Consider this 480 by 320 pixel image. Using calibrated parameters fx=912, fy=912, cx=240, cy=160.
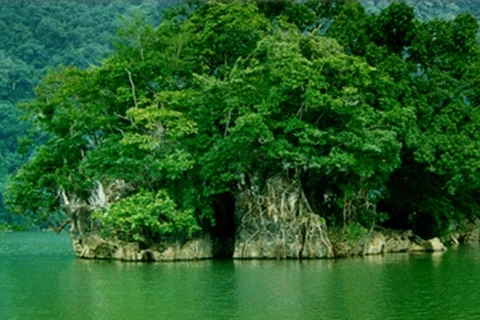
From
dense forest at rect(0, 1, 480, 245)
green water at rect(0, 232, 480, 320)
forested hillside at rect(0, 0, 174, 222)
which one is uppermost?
forested hillside at rect(0, 0, 174, 222)

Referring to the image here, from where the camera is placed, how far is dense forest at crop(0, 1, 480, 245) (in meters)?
29.1

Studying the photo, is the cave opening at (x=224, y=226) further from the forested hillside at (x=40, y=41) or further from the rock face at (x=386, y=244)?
the forested hillside at (x=40, y=41)

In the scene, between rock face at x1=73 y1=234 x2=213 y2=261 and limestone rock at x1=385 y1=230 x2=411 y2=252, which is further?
limestone rock at x1=385 y1=230 x2=411 y2=252

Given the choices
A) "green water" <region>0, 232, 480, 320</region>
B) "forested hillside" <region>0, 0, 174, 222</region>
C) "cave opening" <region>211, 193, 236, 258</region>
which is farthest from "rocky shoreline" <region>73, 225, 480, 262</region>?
"forested hillside" <region>0, 0, 174, 222</region>

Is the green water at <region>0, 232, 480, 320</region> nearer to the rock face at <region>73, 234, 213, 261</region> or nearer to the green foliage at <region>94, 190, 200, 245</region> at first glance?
the rock face at <region>73, 234, 213, 261</region>

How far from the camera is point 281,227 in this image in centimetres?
2964

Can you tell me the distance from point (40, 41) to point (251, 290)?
3074 inches

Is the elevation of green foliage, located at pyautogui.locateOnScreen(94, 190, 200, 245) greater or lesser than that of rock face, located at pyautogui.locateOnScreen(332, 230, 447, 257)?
greater

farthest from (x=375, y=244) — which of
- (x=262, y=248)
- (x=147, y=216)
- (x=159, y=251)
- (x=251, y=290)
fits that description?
(x=251, y=290)

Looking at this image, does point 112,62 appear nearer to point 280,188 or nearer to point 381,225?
point 280,188

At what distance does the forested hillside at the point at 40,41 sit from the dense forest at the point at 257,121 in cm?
4650

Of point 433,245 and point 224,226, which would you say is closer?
point 224,226

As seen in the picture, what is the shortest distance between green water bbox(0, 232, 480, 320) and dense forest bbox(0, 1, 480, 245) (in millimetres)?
2907

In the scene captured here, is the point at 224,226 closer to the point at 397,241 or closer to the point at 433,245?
the point at 397,241
